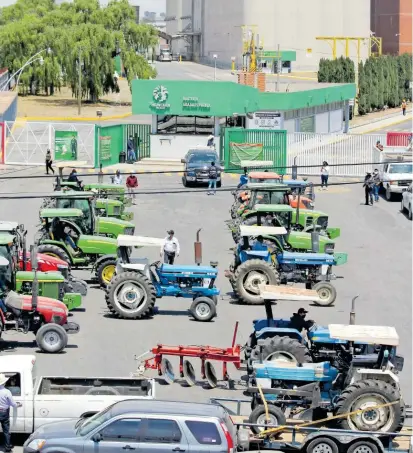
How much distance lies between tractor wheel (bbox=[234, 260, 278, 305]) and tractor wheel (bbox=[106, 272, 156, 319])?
2965mm

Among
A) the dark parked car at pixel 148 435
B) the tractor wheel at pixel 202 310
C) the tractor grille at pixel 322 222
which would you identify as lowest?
the dark parked car at pixel 148 435

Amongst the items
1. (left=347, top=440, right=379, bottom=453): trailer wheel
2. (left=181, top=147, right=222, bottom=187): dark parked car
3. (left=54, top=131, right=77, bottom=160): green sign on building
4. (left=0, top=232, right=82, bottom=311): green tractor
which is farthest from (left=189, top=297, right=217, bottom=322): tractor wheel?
(left=54, top=131, right=77, bottom=160): green sign on building

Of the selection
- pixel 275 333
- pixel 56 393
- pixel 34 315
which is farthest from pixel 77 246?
pixel 56 393

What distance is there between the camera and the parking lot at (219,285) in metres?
24.4

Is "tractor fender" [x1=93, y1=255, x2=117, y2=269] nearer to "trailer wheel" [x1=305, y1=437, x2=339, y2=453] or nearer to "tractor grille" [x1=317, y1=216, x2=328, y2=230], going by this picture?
"tractor grille" [x1=317, y1=216, x2=328, y2=230]

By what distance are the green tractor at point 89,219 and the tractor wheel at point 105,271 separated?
2461 mm

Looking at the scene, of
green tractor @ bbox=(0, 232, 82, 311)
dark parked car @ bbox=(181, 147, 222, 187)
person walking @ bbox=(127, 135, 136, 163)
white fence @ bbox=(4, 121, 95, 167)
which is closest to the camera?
green tractor @ bbox=(0, 232, 82, 311)

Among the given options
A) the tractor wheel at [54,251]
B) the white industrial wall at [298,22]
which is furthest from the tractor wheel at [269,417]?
the white industrial wall at [298,22]

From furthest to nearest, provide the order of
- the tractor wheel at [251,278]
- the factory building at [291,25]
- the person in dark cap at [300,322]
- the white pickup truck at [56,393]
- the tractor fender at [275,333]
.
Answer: the factory building at [291,25] → the tractor wheel at [251,278] → the person in dark cap at [300,322] → the tractor fender at [275,333] → the white pickup truck at [56,393]

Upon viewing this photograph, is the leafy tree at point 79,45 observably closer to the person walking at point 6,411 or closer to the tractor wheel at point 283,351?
the tractor wheel at point 283,351

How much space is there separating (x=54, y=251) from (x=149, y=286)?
15.8ft

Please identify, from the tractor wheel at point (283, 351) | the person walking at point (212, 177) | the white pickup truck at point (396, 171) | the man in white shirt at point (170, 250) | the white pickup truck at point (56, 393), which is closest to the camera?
the white pickup truck at point (56, 393)

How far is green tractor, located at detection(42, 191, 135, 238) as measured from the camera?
110ft

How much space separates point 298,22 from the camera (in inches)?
5315
